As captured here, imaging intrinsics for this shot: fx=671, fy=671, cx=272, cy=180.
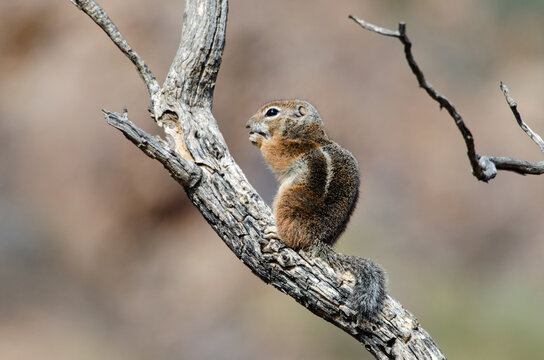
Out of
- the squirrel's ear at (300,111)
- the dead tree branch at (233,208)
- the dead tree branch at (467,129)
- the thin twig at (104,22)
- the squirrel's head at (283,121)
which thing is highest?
the squirrel's ear at (300,111)

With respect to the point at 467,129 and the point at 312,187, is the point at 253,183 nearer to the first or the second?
the point at 312,187

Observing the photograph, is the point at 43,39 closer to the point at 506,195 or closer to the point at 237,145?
the point at 237,145

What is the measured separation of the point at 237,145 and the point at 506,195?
5.64m

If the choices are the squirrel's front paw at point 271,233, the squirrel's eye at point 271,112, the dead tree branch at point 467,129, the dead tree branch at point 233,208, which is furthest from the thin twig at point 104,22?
the dead tree branch at point 467,129

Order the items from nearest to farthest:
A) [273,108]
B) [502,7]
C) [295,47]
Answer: [273,108] < [295,47] < [502,7]

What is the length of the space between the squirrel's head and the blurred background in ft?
19.7

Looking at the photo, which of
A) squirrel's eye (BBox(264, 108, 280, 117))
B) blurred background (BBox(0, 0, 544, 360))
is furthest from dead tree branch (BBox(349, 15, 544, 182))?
blurred background (BBox(0, 0, 544, 360))

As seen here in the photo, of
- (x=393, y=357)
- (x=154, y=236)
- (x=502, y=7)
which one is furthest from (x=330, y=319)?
(x=502, y=7)

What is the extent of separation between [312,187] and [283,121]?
1103mm

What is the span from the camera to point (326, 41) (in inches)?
576

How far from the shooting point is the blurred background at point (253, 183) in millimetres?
12062

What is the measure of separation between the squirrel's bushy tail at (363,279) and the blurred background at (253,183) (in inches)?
271

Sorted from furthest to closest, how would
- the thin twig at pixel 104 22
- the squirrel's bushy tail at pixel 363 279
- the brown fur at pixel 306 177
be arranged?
the thin twig at pixel 104 22
the brown fur at pixel 306 177
the squirrel's bushy tail at pixel 363 279

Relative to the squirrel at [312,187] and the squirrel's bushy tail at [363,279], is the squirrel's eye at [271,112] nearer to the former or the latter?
the squirrel at [312,187]
